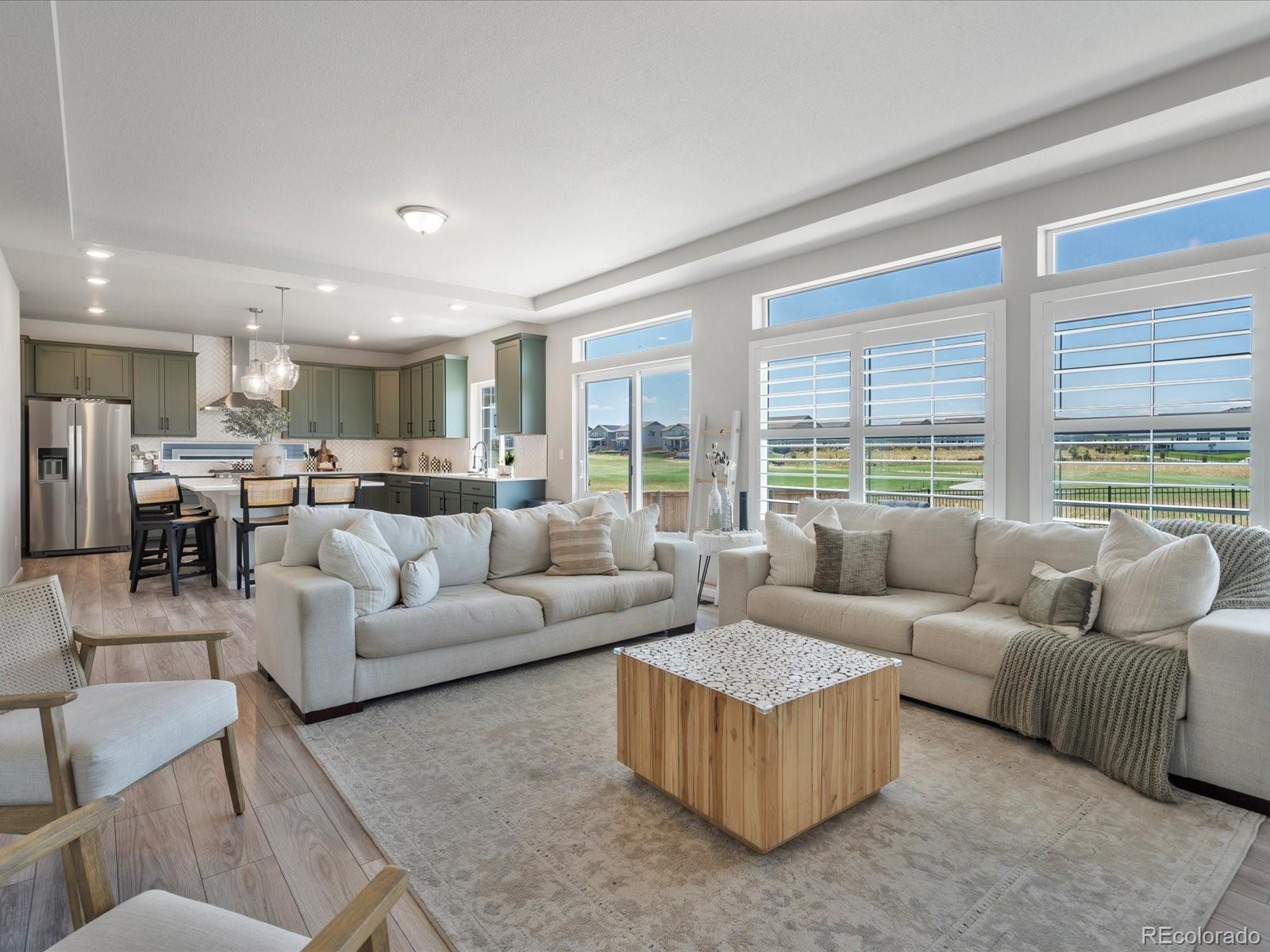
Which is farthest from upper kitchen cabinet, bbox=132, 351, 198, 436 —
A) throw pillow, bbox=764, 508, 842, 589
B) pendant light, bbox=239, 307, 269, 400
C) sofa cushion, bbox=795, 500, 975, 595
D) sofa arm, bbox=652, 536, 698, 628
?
sofa cushion, bbox=795, 500, 975, 595

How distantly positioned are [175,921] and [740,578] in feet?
10.4

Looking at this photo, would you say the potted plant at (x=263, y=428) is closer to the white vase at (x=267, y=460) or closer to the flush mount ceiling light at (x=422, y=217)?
the white vase at (x=267, y=460)

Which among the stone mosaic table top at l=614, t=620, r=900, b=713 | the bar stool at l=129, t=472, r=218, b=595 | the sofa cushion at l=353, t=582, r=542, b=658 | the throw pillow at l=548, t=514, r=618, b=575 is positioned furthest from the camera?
the bar stool at l=129, t=472, r=218, b=595

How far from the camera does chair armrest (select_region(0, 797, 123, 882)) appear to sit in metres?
1.05

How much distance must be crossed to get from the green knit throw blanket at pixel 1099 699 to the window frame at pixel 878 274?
85.2 inches

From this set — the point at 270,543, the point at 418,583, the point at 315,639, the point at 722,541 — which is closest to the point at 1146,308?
the point at 722,541

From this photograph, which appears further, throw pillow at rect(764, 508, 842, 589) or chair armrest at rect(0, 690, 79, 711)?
throw pillow at rect(764, 508, 842, 589)

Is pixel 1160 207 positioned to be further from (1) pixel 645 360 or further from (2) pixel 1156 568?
(1) pixel 645 360

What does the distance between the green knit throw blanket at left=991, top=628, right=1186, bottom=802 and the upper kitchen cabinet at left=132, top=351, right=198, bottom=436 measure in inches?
363

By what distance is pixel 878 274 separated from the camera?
14.9 feet

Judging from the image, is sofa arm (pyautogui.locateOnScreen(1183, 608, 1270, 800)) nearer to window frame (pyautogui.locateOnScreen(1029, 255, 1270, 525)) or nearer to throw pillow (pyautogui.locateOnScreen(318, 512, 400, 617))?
window frame (pyautogui.locateOnScreen(1029, 255, 1270, 525))

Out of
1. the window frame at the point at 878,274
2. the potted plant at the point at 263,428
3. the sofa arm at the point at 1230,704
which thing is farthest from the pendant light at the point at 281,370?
the sofa arm at the point at 1230,704

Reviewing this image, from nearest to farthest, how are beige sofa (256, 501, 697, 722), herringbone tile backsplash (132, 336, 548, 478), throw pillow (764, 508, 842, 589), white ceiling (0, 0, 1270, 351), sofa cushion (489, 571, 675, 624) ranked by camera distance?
white ceiling (0, 0, 1270, 351), beige sofa (256, 501, 697, 722), sofa cushion (489, 571, 675, 624), throw pillow (764, 508, 842, 589), herringbone tile backsplash (132, 336, 548, 478)

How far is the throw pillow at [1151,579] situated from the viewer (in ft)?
8.33
